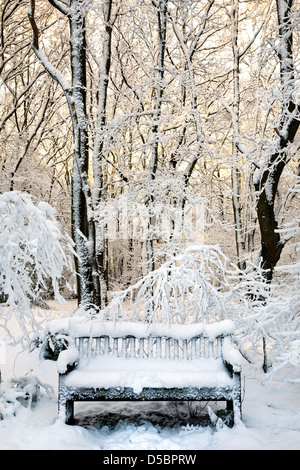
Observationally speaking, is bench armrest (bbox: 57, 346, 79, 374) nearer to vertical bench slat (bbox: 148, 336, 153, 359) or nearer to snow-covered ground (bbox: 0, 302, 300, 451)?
snow-covered ground (bbox: 0, 302, 300, 451)

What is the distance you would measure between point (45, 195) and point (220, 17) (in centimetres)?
956

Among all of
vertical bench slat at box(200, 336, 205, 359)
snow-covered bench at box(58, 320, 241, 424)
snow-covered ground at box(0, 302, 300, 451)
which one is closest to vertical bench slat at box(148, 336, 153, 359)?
snow-covered bench at box(58, 320, 241, 424)

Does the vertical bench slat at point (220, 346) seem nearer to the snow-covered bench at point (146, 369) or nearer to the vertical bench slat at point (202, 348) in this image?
the snow-covered bench at point (146, 369)

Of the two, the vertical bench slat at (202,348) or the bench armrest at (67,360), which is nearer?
the bench armrest at (67,360)

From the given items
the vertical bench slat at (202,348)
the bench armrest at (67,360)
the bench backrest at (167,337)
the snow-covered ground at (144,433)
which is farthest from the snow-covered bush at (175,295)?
the snow-covered ground at (144,433)

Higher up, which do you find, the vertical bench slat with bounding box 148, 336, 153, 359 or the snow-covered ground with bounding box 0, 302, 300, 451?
the vertical bench slat with bounding box 148, 336, 153, 359

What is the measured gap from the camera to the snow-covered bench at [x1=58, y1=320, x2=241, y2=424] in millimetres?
3975

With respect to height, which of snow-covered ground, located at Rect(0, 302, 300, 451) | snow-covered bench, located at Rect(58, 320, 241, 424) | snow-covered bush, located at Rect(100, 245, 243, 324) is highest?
snow-covered bush, located at Rect(100, 245, 243, 324)

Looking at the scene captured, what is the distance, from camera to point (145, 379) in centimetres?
402

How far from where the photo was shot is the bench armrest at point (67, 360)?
13.1 ft

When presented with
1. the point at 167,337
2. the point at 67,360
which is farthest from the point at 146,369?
the point at 67,360
